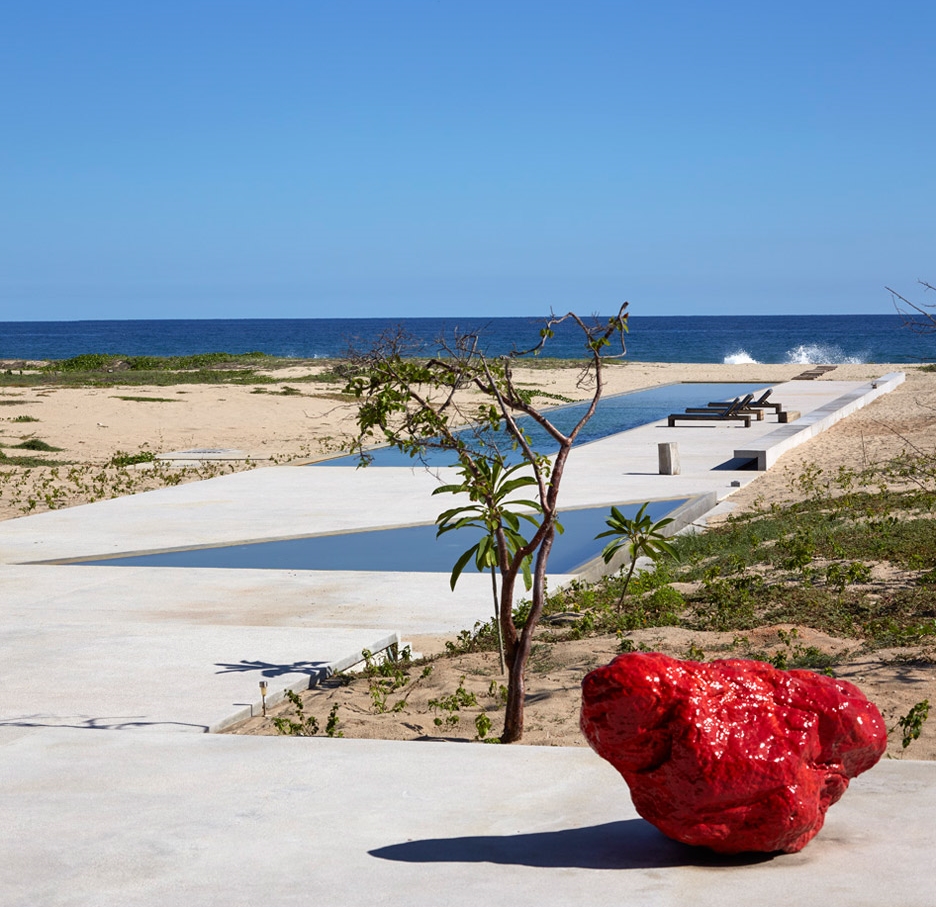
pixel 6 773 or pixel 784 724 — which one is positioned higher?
pixel 784 724

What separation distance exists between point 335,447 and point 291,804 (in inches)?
760

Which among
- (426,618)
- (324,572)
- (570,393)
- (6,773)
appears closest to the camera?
(6,773)

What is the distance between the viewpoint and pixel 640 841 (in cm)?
427

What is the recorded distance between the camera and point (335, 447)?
939 inches

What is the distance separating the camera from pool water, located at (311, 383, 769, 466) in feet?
70.5

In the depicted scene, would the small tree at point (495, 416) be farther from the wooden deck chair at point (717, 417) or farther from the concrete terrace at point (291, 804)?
the wooden deck chair at point (717, 417)

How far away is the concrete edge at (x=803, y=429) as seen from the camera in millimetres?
18922

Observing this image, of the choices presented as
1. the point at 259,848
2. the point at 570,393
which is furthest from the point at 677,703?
the point at 570,393

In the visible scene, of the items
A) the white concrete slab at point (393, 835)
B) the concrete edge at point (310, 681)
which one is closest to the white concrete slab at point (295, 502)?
the concrete edge at point (310, 681)

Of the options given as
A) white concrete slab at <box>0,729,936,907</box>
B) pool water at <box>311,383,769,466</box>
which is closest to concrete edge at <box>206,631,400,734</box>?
white concrete slab at <box>0,729,936,907</box>

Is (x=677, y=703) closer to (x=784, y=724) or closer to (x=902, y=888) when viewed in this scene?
(x=784, y=724)

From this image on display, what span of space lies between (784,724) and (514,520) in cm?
300

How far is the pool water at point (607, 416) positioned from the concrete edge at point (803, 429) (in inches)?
143

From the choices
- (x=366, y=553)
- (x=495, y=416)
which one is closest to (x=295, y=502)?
(x=366, y=553)
